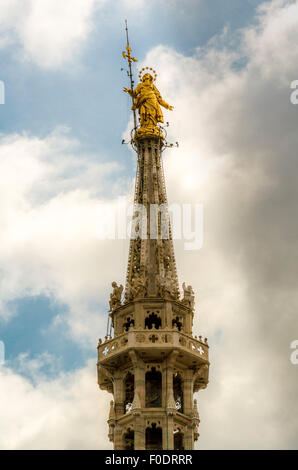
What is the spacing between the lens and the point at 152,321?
12375 centimetres

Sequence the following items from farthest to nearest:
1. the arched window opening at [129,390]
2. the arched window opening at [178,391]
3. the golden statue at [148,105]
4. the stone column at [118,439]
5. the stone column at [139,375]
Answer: the golden statue at [148,105] → the arched window opening at [178,391] → the arched window opening at [129,390] → the stone column at [139,375] → the stone column at [118,439]

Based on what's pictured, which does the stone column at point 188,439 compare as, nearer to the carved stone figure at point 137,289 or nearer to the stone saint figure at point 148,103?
the carved stone figure at point 137,289

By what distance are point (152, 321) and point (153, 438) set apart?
11.5 m

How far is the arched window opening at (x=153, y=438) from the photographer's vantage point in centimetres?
11838

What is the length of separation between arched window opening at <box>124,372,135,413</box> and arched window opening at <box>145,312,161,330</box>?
530cm

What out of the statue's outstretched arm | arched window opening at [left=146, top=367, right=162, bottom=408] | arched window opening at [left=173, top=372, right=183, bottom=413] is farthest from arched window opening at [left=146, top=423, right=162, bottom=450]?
the statue's outstretched arm

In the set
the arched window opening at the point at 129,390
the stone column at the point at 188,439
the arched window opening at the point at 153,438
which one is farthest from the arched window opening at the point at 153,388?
the stone column at the point at 188,439

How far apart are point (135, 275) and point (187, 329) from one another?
787cm

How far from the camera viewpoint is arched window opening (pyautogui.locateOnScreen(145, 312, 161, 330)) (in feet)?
405

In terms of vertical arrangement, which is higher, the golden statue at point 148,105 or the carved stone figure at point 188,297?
the golden statue at point 148,105
